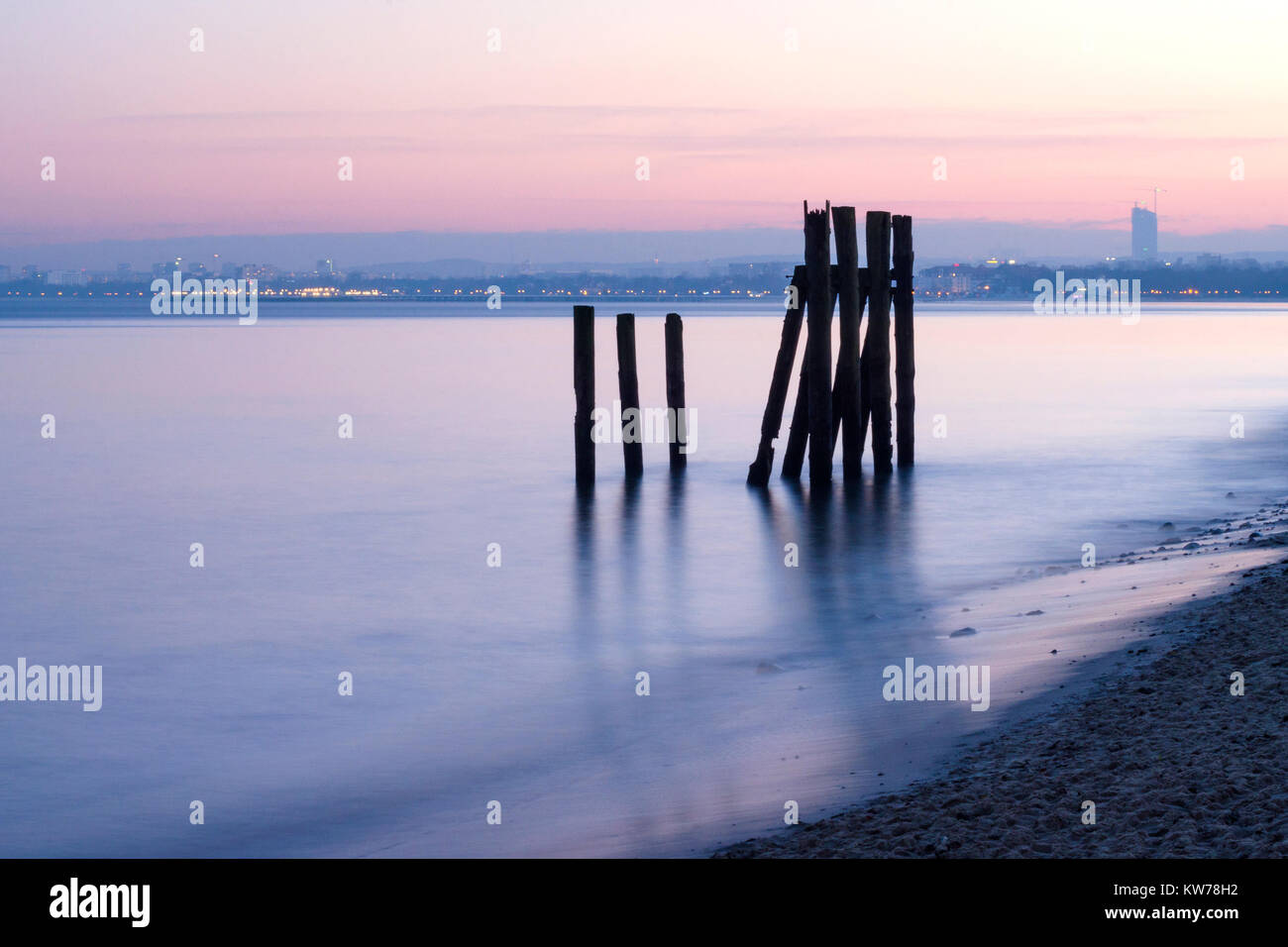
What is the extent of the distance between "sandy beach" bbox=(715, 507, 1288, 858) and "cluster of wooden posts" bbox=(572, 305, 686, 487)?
10088 mm

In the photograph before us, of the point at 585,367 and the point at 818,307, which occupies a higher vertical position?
the point at 818,307

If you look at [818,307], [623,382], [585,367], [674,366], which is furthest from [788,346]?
[585,367]

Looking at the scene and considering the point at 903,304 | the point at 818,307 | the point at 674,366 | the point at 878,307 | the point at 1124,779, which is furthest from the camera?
the point at 674,366

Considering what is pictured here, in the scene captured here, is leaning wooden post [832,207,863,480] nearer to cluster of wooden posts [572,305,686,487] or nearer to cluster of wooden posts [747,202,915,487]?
cluster of wooden posts [747,202,915,487]

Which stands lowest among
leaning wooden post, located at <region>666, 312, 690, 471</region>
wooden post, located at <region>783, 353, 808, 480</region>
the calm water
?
the calm water

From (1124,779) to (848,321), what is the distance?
11.9 metres

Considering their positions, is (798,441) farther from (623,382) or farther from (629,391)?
(623,382)

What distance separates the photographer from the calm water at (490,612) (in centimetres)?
788

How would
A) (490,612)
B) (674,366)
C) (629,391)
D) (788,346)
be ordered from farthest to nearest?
(674,366) → (629,391) → (788,346) → (490,612)

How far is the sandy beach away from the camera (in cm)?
585

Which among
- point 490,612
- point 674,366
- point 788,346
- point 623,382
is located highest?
point 788,346

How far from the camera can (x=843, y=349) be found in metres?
18.1

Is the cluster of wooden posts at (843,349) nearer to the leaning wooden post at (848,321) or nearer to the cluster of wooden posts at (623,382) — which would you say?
the leaning wooden post at (848,321)

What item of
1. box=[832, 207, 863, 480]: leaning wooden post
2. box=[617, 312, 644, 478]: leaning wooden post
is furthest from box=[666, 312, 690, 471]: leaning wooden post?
box=[832, 207, 863, 480]: leaning wooden post
